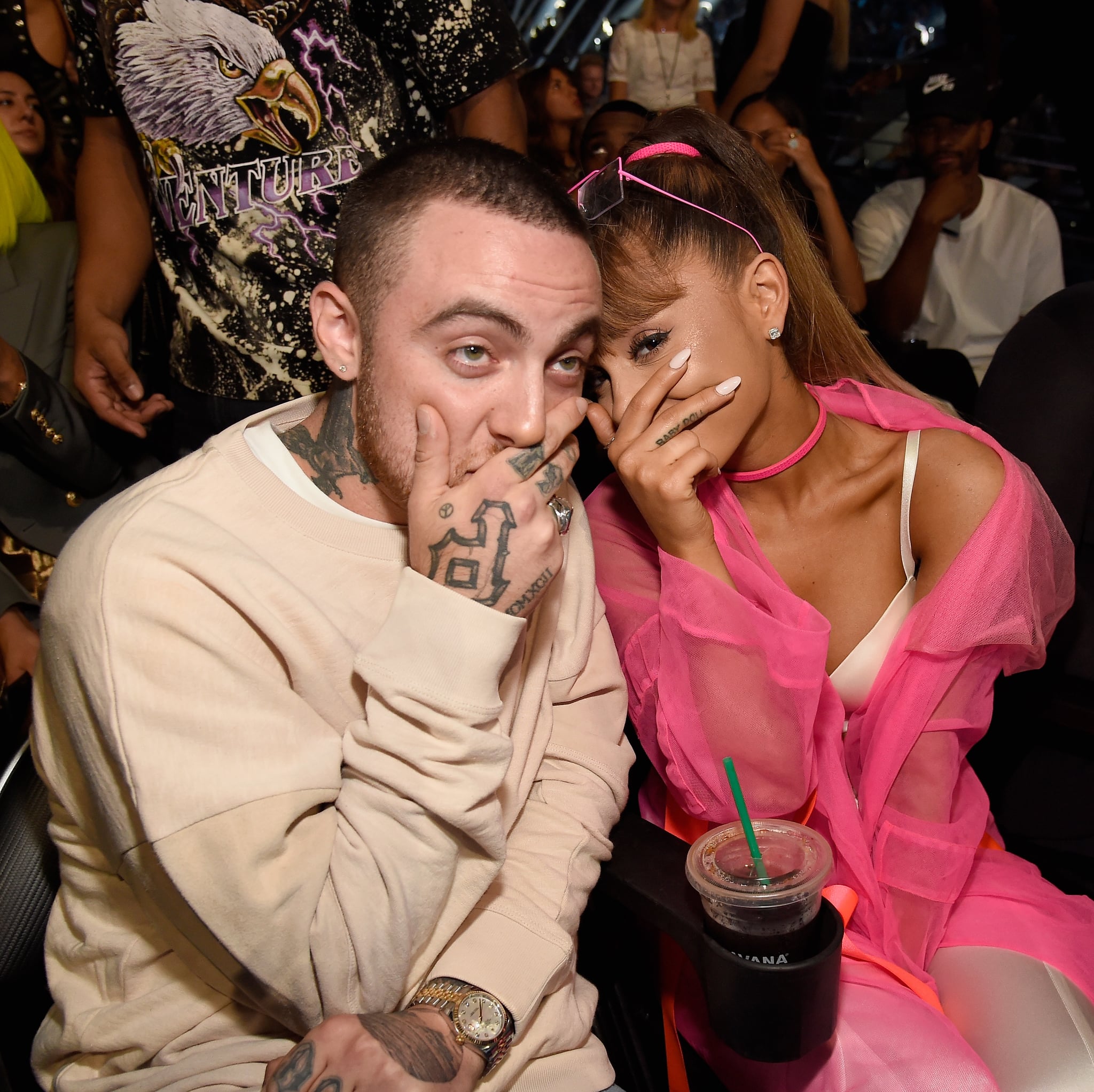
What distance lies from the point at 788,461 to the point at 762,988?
0.84m

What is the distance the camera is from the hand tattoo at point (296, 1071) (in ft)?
2.86

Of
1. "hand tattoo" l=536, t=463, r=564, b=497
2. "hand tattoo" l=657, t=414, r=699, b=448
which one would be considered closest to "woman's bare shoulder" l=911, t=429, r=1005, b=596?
"hand tattoo" l=657, t=414, r=699, b=448

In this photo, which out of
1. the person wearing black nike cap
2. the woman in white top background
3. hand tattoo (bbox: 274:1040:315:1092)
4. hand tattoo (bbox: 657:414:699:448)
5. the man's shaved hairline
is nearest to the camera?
hand tattoo (bbox: 274:1040:315:1092)

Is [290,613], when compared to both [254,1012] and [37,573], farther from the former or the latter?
[37,573]

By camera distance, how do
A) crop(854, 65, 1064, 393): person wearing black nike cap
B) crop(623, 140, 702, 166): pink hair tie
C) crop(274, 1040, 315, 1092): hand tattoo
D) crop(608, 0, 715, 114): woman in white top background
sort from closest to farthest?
crop(274, 1040, 315, 1092): hand tattoo → crop(623, 140, 702, 166): pink hair tie → crop(854, 65, 1064, 393): person wearing black nike cap → crop(608, 0, 715, 114): woman in white top background

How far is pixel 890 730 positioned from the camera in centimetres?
138

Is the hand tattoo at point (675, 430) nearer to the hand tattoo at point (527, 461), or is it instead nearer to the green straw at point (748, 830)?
the hand tattoo at point (527, 461)

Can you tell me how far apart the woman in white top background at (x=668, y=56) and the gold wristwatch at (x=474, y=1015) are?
3.80 m

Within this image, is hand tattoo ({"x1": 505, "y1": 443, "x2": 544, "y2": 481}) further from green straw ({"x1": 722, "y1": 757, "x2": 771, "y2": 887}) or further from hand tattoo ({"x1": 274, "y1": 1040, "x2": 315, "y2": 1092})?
hand tattoo ({"x1": 274, "y1": 1040, "x2": 315, "y2": 1092})

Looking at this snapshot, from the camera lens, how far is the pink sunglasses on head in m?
1.38

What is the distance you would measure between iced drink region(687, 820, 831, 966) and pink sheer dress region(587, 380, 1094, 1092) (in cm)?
25

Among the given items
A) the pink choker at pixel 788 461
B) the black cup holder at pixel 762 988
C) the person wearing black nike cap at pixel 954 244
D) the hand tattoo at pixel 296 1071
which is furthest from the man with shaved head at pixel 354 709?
the person wearing black nike cap at pixel 954 244

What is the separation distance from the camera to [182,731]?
3.05ft

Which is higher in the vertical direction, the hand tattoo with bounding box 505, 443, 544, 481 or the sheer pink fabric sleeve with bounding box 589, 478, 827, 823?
the hand tattoo with bounding box 505, 443, 544, 481
